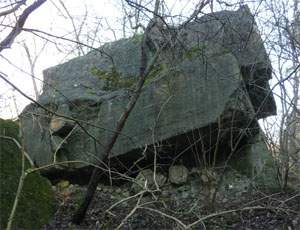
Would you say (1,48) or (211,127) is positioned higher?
(1,48)

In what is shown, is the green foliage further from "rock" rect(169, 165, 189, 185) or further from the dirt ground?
"rock" rect(169, 165, 189, 185)

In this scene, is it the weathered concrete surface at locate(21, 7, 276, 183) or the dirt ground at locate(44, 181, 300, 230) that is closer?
the dirt ground at locate(44, 181, 300, 230)

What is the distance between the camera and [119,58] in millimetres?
7141

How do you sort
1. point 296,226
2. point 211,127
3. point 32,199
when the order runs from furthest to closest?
point 211,127 < point 32,199 < point 296,226

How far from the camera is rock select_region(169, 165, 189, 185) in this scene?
624cm

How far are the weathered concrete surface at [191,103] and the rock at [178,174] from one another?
17cm

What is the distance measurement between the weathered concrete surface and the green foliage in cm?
39

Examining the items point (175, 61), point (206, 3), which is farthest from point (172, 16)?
point (175, 61)

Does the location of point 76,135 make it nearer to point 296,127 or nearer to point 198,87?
point 198,87

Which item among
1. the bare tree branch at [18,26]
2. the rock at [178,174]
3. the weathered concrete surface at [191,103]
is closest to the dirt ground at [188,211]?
the rock at [178,174]

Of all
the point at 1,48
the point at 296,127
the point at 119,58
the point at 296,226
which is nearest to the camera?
the point at 1,48

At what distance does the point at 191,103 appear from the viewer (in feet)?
20.2

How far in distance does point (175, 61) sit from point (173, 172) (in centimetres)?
141

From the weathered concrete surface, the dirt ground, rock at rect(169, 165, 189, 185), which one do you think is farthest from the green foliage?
rock at rect(169, 165, 189, 185)
